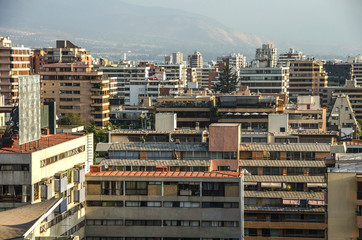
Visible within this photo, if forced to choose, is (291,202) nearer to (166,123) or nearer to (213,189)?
(213,189)

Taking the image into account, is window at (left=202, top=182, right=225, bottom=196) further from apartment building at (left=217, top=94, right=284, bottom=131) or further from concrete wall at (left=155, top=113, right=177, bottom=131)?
apartment building at (left=217, top=94, right=284, bottom=131)

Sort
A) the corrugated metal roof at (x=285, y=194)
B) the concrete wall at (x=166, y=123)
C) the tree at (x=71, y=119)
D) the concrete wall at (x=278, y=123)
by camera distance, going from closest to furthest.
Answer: the corrugated metal roof at (x=285, y=194)
the concrete wall at (x=166, y=123)
the concrete wall at (x=278, y=123)
the tree at (x=71, y=119)

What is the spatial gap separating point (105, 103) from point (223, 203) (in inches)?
2717

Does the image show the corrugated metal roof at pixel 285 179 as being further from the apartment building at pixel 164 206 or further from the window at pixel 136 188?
the window at pixel 136 188

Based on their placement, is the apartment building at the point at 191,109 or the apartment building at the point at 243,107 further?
the apartment building at the point at 191,109

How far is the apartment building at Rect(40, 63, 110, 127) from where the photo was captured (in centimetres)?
10525

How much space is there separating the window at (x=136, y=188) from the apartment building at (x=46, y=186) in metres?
1.93

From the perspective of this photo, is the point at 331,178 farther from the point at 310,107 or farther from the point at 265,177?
the point at 310,107

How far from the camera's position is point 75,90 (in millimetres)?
105812

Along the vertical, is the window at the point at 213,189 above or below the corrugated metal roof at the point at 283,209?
above

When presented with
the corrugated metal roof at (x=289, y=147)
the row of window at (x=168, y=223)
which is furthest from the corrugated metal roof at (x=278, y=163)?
the row of window at (x=168, y=223)

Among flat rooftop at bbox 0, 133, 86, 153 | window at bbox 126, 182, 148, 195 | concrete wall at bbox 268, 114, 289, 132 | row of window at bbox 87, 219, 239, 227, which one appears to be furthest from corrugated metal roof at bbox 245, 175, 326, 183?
concrete wall at bbox 268, 114, 289, 132

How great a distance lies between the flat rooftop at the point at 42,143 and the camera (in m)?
35.9

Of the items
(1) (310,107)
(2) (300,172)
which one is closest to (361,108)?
(1) (310,107)
